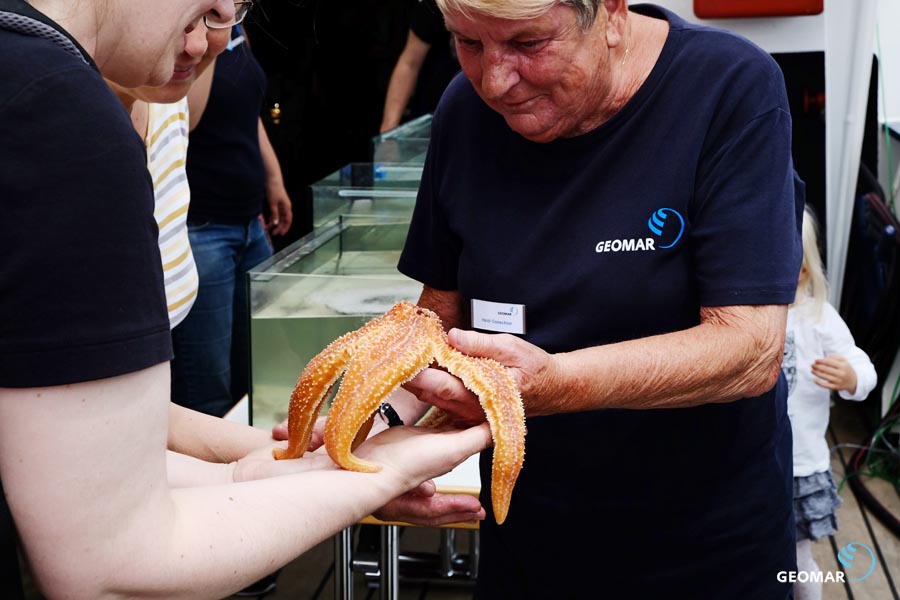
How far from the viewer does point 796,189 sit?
5.38 feet

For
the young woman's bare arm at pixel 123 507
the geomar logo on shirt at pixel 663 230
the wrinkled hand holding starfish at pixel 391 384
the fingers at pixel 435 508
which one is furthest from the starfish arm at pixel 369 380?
the geomar logo on shirt at pixel 663 230

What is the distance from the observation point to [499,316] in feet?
5.44

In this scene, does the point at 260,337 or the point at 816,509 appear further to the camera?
the point at 816,509

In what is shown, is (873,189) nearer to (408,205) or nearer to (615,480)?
(408,205)

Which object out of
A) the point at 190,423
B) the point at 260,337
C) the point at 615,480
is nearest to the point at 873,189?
the point at 260,337

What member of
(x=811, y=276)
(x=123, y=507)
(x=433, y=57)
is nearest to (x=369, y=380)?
(x=123, y=507)

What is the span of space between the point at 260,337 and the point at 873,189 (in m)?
3.25

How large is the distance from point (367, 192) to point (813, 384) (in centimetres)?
170

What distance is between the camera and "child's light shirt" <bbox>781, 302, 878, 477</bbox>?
3051 mm

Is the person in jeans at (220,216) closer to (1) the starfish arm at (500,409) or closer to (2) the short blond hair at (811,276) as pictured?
(2) the short blond hair at (811,276)

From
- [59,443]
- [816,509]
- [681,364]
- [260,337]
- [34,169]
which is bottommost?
[816,509]

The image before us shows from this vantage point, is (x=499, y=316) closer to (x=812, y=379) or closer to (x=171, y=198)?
(x=171, y=198)

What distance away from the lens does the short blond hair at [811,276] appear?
10.2 feet

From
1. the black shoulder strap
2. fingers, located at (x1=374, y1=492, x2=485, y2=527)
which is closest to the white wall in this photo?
fingers, located at (x1=374, y1=492, x2=485, y2=527)
